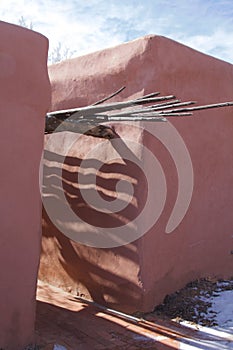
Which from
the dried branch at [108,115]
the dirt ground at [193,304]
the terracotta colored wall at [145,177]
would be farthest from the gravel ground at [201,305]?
the dried branch at [108,115]

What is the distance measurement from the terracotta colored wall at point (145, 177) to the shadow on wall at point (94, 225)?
16 millimetres

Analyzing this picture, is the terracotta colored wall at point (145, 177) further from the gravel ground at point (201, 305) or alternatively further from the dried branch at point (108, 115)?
the dried branch at point (108, 115)

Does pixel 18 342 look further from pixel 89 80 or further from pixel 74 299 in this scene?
pixel 89 80

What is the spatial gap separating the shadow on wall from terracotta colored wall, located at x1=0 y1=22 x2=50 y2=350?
171 cm

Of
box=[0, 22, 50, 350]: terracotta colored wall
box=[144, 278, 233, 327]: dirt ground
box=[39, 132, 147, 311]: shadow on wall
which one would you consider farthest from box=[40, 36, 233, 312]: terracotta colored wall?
box=[0, 22, 50, 350]: terracotta colored wall

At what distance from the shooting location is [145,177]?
613 cm

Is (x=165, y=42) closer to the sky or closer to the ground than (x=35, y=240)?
closer to the sky

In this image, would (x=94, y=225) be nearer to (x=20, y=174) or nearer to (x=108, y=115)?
(x=108, y=115)

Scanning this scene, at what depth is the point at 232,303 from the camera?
6.17 meters

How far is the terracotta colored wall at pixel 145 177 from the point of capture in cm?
621

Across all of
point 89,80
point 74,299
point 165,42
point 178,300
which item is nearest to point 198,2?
point 165,42

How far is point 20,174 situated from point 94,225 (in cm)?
224

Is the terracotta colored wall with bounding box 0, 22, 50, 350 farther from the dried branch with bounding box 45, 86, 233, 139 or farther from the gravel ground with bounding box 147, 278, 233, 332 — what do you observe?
the gravel ground with bounding box 147, 278, 233, 332

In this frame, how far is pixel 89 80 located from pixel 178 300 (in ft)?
11.8
